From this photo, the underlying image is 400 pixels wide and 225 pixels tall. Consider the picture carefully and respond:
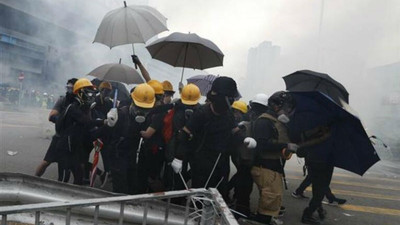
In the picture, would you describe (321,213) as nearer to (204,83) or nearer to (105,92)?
(204,83)

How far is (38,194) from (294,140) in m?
2.43

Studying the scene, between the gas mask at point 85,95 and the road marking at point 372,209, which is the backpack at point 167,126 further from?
the road marking at point 372,209

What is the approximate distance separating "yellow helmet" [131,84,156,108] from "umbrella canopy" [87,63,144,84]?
72.6 inches

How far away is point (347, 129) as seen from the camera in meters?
3.28

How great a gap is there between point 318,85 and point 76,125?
2479 millimetres

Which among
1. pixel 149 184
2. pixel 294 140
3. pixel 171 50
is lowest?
pixel 149 184

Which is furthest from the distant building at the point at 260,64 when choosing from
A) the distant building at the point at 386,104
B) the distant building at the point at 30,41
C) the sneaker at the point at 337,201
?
the distant building at the point at 30,41

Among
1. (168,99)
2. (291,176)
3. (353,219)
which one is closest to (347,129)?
(353,219)

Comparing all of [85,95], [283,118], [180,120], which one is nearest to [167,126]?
[180,120]

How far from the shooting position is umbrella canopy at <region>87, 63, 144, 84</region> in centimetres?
491

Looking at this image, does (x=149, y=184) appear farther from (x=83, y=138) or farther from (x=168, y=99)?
(x=168, y=99)

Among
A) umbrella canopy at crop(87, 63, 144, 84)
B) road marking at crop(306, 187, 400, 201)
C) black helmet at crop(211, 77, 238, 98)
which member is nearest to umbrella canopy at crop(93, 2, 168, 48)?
umbrella canopy at crop(87, 63, 144, 84)

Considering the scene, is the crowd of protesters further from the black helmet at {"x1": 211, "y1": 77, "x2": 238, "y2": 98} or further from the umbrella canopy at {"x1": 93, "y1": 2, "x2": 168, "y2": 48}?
the umbrella canopy at {"x1": 93, "y1": 2, "x2": 168, "y2": 48}

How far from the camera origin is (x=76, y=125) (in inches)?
134
